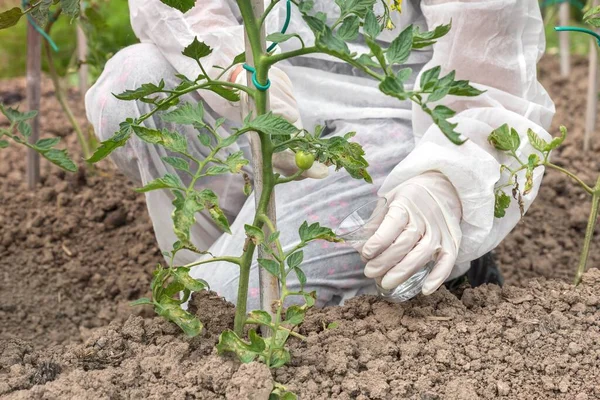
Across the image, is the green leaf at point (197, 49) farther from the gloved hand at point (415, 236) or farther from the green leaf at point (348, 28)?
the gloved hand at point (415, 236)

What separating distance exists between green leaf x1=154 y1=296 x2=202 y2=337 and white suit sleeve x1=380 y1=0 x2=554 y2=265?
474 mm

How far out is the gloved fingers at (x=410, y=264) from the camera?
4.53 ft

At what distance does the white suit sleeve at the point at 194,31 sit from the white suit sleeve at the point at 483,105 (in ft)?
1.16

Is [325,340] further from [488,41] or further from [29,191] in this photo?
[29,191]

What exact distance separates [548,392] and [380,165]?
67 cm

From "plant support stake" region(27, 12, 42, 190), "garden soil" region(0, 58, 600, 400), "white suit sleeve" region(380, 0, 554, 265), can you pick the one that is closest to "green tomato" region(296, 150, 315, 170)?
"garden soil" region(0, 58, 600, 400)

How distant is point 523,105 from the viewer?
5.09ft

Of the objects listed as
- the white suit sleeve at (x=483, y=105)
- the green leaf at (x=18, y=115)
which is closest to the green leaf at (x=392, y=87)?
the white suit sleeve at (x=483, y=105)

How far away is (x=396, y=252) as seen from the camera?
139 centimetres

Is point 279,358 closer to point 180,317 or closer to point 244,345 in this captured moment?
point 244,345

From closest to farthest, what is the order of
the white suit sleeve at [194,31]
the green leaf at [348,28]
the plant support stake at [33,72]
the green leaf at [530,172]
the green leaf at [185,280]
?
1. the green leaf at [348,28]
2. the green leaf at [185,280]
3. the green leaf at [530,172]
4. the white suit sleeve at [194,31]
5. the plant support stake at [33,72]

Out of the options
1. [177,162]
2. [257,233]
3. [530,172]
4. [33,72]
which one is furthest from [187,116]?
[33,72]

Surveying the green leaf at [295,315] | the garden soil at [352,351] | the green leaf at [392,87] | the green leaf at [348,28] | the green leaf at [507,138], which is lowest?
the garden soil at [352,351]

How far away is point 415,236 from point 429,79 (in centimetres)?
45
